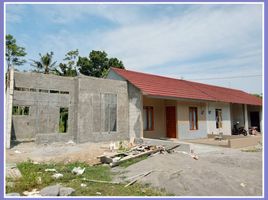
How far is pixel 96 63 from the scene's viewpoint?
37062mm

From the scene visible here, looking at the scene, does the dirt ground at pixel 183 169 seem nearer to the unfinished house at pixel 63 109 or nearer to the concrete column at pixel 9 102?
the concrete column at pixel 9 102

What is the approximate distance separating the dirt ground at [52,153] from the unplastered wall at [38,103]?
0.86 m

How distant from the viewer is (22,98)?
13.6 metres

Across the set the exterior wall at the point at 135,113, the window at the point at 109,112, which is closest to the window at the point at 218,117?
the exterior wall at the point at 135,113

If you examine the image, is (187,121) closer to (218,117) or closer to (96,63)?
(218,117)

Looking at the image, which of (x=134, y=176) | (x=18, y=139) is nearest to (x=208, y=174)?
(x=134, y=176)

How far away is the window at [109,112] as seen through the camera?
16016 mm

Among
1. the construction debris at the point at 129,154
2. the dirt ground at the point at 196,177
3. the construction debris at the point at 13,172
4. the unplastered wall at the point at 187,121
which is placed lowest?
the dirt ground at the point at 196,177

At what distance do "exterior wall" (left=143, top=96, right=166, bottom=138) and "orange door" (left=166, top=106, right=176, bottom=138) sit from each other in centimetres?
29

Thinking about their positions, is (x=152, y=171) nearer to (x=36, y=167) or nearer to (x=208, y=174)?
(x=208, y=174)

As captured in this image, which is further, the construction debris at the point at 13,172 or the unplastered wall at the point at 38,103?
the unplastered wall at the point at 38,103

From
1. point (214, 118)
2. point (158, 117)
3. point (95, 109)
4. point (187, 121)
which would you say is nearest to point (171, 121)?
point (158, 117)

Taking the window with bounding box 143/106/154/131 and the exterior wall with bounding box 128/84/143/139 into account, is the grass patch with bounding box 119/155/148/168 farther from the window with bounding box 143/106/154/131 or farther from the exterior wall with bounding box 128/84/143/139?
the window with bounding box 143/106/154/131

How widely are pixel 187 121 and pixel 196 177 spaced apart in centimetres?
1140
